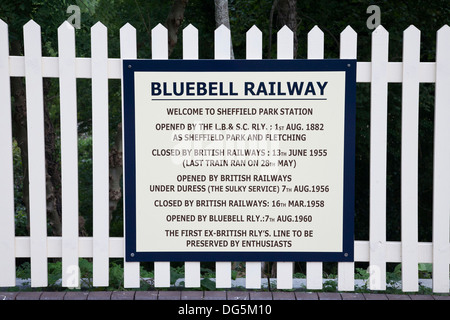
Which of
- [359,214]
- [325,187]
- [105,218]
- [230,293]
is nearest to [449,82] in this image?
[325,187]

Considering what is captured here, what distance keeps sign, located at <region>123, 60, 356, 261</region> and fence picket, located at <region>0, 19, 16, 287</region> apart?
89 cm

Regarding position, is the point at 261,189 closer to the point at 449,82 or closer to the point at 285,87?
the point at 285,87

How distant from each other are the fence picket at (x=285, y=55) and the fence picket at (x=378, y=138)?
0.61 meters

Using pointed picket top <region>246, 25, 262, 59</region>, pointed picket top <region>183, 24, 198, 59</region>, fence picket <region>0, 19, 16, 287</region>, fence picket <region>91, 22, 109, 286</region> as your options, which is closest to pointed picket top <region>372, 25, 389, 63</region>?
pointed picket top <region>246, 25, 262, 59</region>

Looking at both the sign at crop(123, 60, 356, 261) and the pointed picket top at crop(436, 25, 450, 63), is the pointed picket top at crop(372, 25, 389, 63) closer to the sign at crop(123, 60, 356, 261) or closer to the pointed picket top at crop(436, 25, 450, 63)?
the sign at crop(123, 60, 356, 261)

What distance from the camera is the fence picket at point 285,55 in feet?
14.1

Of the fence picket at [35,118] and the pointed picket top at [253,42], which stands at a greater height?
the pointed picket top at [253,42]

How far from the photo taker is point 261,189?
14.2 feet

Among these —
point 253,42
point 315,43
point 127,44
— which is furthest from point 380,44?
point 127,44

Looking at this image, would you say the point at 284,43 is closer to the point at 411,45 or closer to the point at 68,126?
the point at 411,45

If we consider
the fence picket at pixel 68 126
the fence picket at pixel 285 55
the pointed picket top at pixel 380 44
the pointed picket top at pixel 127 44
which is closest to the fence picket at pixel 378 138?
the pointed picket top at pixel 380 44

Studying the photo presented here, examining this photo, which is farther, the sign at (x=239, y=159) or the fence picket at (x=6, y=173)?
the fence picket at (x=6, y=173)

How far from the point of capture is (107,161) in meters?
4.32

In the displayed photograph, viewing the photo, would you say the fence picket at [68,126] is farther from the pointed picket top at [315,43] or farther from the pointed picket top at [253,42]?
the pointed picket top at [315,43]
